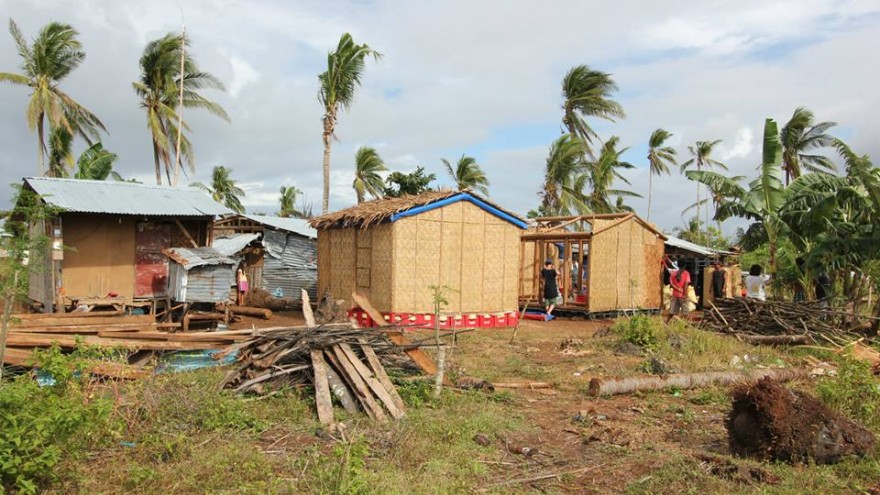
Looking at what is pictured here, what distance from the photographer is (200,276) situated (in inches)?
533

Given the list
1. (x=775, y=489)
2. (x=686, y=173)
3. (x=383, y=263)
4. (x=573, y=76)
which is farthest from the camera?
(x=573, y=76)

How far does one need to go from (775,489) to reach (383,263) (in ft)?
34.2

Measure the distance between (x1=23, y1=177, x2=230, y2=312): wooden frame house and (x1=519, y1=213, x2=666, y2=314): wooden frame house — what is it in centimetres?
931

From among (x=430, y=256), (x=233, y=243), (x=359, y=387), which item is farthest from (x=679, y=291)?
(x=233, y=243)

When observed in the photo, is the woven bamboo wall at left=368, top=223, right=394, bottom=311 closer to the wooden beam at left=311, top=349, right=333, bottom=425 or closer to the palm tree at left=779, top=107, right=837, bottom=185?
the wooden beam at left=311, top=349, right=333, bottom=425

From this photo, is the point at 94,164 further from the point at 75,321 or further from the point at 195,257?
the point at 75,321

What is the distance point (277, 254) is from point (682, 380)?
50.3 feet

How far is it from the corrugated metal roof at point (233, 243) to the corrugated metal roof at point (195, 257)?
4.99 m

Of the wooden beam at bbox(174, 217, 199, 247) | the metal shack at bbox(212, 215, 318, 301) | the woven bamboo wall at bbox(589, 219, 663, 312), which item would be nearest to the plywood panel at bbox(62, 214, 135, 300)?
the wooden beam at bbox(174, 217, 199, 247)

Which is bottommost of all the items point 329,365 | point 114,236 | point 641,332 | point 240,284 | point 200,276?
point 329,365

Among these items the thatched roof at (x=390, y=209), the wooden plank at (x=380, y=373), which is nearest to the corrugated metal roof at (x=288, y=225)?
the thatched roof at (x=390, y=209)

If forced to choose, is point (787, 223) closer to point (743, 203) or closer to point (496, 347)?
point (743, 203)

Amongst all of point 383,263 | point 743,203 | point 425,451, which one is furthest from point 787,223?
point 425,451

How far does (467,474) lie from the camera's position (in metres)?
5.23
